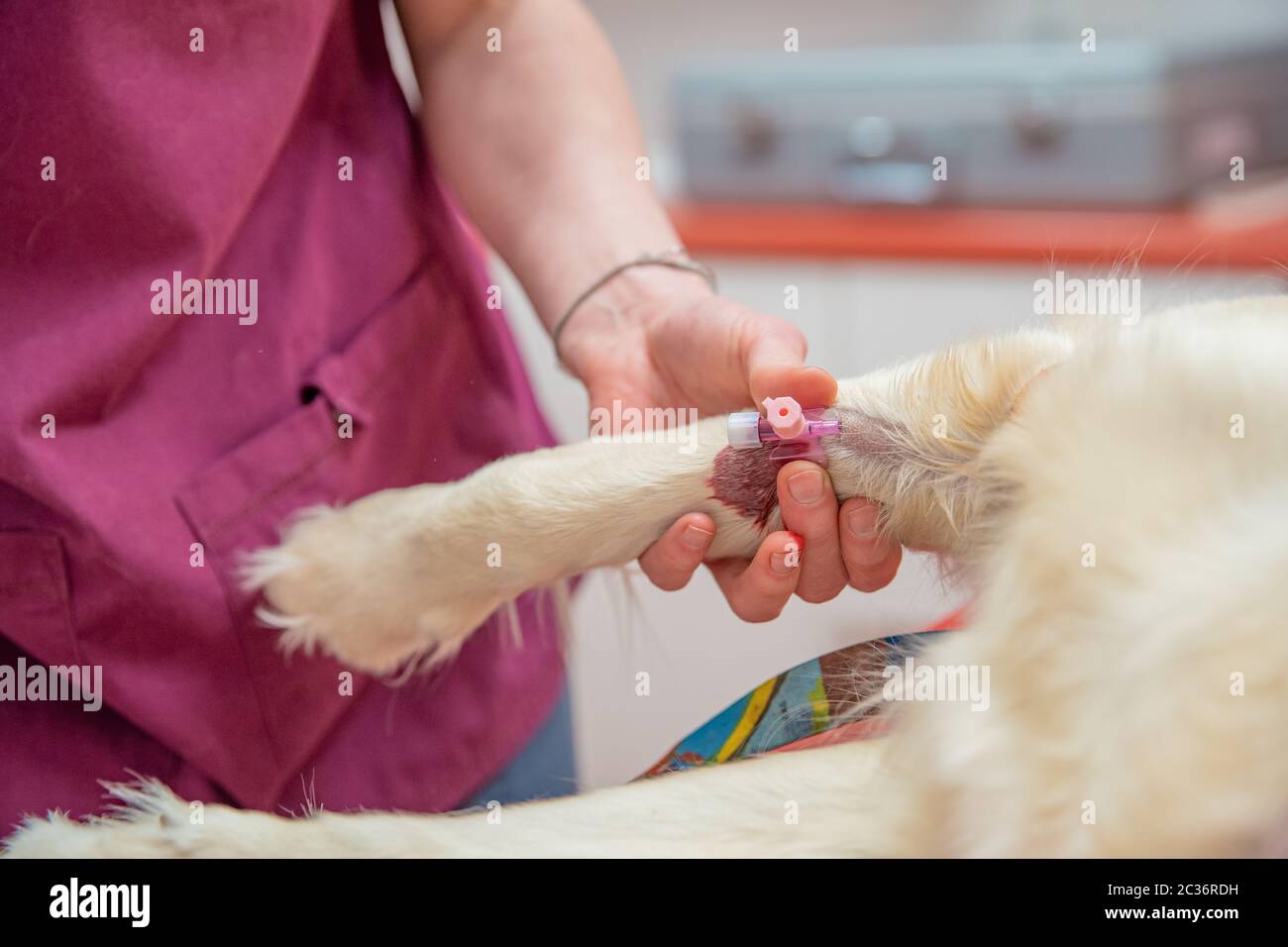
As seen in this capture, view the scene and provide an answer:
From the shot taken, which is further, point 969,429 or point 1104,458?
point 969,429

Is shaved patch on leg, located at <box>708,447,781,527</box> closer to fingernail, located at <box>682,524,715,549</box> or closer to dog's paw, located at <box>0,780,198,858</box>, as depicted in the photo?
fingernail, located at <box>682,524,715,549</box>

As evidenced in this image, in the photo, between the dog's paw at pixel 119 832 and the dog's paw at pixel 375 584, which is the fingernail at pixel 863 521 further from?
the dog's paw at pixel 119 832

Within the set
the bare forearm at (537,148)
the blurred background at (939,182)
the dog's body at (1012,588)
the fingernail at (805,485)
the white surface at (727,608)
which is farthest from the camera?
the blurred background at (939,182)

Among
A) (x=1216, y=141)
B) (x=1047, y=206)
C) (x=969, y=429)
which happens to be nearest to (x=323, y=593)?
(x=969, y=429)

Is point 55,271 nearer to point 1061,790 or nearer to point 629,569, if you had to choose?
point 629,569

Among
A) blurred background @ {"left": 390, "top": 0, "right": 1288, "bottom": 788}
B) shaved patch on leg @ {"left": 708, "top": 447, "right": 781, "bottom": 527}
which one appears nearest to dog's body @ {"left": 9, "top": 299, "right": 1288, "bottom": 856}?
shaved patch on leg @ {"left": 708, "top": 447, "right": 781, "bottom": 527}

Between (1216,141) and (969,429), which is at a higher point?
(1216,141)

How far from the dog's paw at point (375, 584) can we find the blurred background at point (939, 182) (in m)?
0.67

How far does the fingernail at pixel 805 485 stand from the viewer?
2.14 feet

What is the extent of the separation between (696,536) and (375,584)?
218mm

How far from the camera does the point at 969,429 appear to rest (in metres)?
0.63

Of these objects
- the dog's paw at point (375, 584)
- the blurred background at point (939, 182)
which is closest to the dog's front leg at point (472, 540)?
the dog's paw at point (375, 584)

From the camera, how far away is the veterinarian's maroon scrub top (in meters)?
0.60

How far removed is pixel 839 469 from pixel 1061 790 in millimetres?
281
